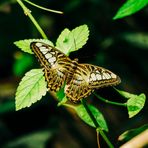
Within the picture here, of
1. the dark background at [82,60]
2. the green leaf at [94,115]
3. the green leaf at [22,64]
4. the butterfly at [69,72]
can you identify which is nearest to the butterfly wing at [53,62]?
the butterfly at [69,72]

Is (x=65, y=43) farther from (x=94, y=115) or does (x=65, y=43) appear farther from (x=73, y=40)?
(x=94, y=115)

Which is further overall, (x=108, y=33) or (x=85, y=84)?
(x=108, y=33)

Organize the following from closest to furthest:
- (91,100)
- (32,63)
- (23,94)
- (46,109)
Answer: (23,94), (32,63), (91,100), (46,109)

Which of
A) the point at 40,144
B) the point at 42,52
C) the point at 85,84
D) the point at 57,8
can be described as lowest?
the point at 85,84

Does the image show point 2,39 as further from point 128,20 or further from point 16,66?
point 128,20

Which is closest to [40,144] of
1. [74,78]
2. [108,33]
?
[108,33]

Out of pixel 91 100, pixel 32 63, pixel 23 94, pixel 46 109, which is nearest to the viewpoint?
pixel 23 94
